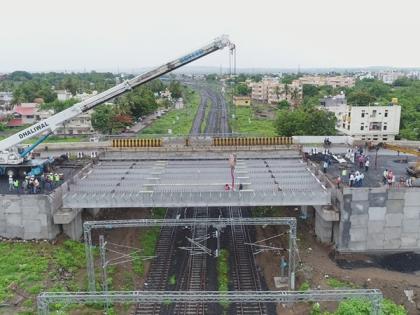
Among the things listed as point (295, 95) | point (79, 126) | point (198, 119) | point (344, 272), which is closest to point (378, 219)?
point (344, 272)

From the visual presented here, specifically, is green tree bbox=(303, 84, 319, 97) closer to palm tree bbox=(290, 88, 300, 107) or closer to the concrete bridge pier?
palm tree bbox=(290, 88, 300, 107)

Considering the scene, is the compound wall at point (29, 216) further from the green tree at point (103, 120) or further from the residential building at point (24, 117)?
the residential building at point (24, 117)

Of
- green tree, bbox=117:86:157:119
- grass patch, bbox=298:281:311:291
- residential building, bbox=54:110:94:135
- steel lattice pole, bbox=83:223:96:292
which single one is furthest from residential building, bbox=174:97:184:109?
grass patch, bbox=298:281:311:291

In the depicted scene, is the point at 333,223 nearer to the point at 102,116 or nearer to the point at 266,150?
the point at 266,150

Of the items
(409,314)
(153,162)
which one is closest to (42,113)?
(153,162)

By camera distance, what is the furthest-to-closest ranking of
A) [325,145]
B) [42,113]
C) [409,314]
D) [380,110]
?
[42,113], [380,110], [325,145], [409,314]

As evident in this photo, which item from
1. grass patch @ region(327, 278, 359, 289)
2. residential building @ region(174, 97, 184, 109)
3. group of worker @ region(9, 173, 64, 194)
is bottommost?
grass patch @ region(327, 278, 359, 289)

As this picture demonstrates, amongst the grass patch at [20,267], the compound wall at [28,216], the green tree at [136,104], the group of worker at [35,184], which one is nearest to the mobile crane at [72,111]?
the group of worker at [35,184]

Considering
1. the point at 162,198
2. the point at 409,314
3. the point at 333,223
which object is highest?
the point at 162,198
